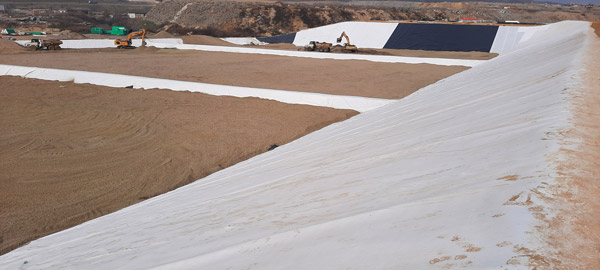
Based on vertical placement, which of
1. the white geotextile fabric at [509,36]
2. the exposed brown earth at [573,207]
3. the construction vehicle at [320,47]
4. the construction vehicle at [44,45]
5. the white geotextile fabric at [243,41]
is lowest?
the construction vehicle at [44,45]

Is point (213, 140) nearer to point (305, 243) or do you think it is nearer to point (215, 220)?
point (215, 220)

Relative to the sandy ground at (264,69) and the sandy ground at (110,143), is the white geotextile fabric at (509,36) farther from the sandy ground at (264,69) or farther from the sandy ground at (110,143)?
the sandy ground at (110,143)

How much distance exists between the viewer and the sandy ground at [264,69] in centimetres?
1531

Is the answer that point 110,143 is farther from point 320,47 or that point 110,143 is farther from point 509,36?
point 509,36

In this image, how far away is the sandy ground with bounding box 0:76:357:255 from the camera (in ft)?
20.7

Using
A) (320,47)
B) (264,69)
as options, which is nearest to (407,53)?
(320,47)

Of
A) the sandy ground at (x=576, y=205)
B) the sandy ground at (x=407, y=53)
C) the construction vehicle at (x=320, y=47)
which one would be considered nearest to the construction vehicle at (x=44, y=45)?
the sandy ground at (x=407, y=53)

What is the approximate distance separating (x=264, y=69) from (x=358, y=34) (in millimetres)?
13612

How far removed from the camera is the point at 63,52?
26656mm

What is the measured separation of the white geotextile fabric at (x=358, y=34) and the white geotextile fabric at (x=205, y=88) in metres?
18.1

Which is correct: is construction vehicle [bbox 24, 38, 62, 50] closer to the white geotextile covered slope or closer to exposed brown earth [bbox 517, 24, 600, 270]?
the white geotextile covered slope

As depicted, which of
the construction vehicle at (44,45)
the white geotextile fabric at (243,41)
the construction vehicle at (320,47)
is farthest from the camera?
the white geotextile fabric at (243,41)

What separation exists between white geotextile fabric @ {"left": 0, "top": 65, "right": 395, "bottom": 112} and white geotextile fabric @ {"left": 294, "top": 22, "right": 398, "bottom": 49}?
59.3 ft

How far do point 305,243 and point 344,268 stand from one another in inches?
16.8
